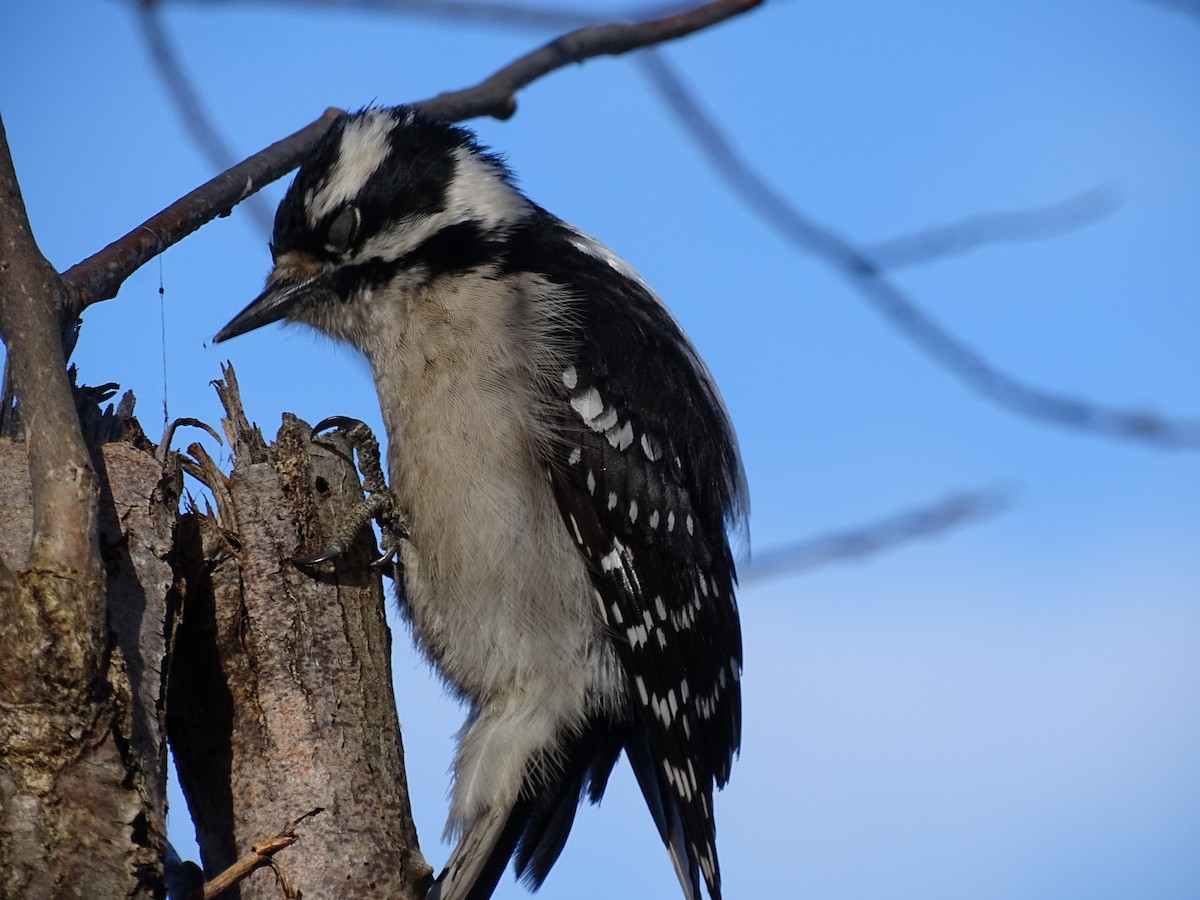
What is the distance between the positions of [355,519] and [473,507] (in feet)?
1.30

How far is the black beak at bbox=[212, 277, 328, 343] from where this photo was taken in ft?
11.5

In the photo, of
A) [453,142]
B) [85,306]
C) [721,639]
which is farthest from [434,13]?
[721,639]

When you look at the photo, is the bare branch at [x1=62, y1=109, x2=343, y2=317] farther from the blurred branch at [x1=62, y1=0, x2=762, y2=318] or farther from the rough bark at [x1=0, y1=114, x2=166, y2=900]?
the rough bark at [x1=0, y1=114, x2=166, y2=900]

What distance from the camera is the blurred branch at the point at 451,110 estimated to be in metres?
2.77

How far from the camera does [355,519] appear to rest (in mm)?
2820

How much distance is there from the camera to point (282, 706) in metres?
2.52

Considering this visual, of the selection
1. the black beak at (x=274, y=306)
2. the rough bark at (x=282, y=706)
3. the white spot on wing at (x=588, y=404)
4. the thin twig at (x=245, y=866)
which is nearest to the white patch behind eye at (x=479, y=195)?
the black beak at (x=274, y=306)

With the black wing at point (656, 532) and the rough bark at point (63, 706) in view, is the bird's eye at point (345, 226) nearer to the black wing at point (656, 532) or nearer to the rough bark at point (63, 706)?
the black wing at point (656, 532)

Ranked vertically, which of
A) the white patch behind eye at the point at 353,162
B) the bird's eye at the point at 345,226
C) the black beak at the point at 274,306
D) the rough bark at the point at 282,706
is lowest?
the rough bark at the point at 282,706

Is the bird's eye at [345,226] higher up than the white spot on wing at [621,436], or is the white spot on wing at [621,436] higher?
the bird's eye at [345,226]

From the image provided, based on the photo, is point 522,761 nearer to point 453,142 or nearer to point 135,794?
point 135,794

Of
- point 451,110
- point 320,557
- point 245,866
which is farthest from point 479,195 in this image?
point 245,866

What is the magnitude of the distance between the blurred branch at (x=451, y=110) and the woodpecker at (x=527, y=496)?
16 centimetres

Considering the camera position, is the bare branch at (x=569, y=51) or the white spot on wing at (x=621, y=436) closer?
the white spot on wing at (x=621, y=436)
